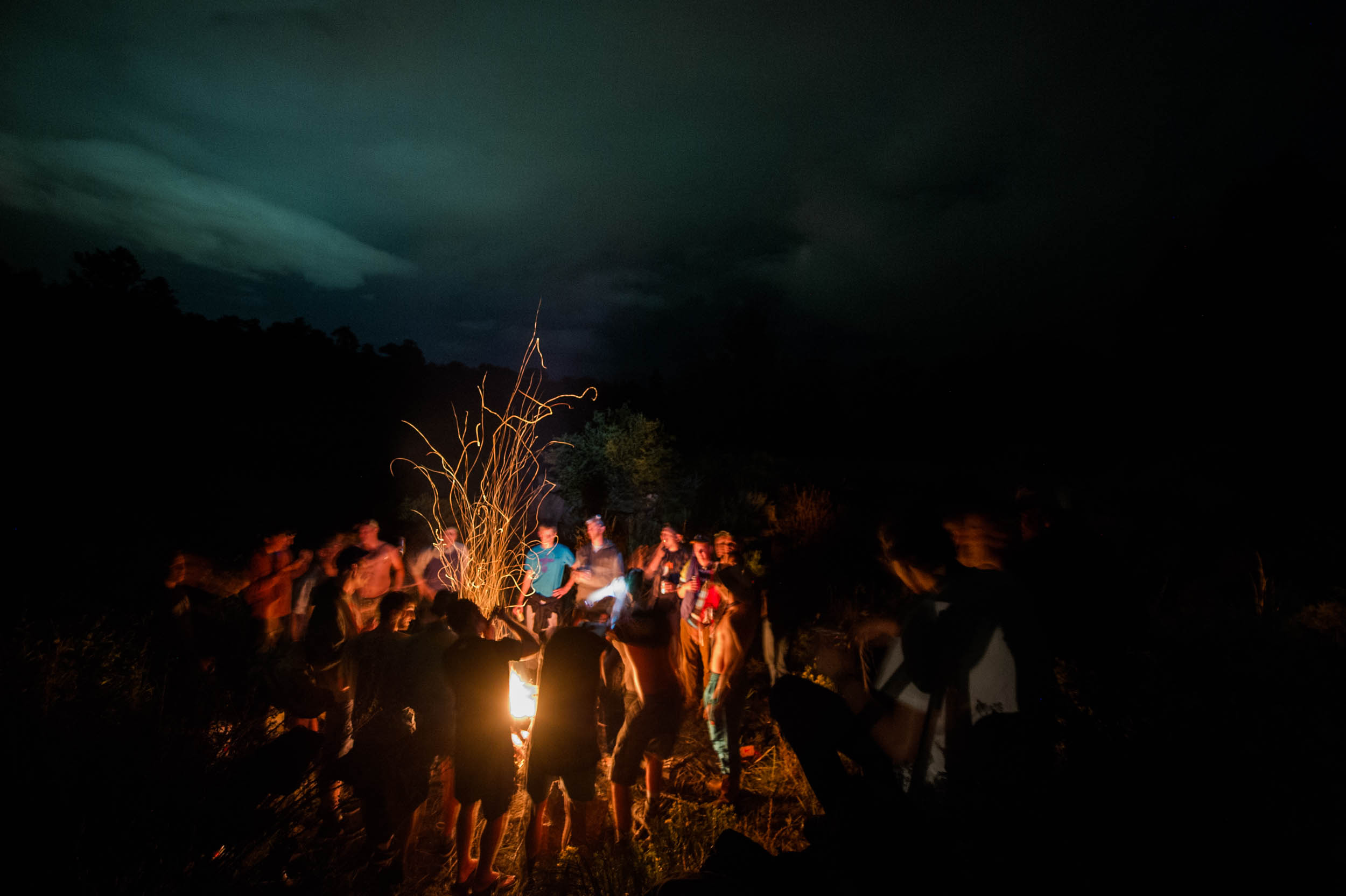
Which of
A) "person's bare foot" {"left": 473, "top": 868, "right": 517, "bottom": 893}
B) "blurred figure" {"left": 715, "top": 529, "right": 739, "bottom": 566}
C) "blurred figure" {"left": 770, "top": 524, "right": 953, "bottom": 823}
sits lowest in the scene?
"person's bare foot" {"left": 473, "top": 868, "right": 517, "bottom": 893}

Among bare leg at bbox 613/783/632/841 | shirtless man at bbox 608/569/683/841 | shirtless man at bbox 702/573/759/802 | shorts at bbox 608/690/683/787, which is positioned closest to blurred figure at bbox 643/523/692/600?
shirtless man at bbox 702/573/759/802

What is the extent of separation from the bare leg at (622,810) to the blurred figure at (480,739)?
0.81 m

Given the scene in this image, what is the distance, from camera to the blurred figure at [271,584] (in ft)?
16.6

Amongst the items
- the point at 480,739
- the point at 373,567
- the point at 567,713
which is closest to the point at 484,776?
the point at 480,739

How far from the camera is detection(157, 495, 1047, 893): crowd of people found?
206cm

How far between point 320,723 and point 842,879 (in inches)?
199

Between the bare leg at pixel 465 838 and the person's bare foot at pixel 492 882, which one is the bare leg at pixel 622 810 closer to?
the person's bare foot at pixel 492 882

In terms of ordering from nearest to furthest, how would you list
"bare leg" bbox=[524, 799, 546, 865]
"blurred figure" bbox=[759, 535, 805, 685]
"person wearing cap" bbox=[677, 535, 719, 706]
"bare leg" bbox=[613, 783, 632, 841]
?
"bare leg" bbox=[524, 799, 546, 865], "bare leg" bbox=[613, 783, 632, 841], "person wearing cap" bbox=[677, 535, 719, 706], "blurred figure" bbox=[759, 535, 805, 685]

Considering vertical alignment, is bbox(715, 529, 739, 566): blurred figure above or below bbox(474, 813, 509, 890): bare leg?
above

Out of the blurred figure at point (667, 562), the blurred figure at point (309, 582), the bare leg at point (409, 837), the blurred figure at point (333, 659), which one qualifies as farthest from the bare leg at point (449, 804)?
the blurred figure at point (309, 582)

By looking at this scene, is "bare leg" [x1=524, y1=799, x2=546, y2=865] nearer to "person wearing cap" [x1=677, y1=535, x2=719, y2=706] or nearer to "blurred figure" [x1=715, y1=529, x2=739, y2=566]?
"person wearing cap" [x1=677, y1=535, x2=719, y2=706]

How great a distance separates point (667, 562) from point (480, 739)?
229 centimetres

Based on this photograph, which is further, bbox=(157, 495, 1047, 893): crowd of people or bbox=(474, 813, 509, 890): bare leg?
bbox=(474, 813, 509, 890): bare leg

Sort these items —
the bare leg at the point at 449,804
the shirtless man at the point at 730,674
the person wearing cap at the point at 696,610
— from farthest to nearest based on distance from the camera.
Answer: the person wearing cap at the point at 696,610 < the shirtless man at the point at 730,674 < the bare leg at the point at 449,804
